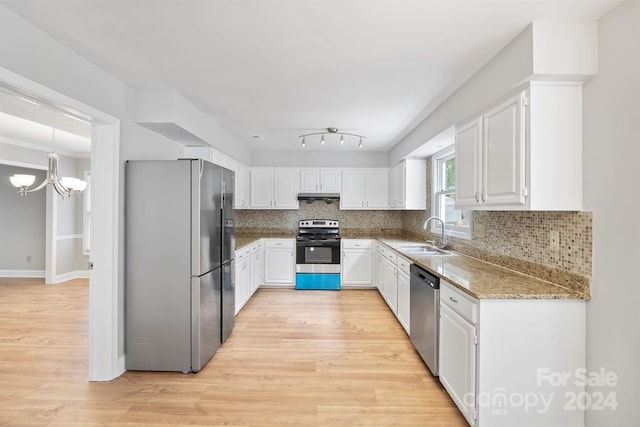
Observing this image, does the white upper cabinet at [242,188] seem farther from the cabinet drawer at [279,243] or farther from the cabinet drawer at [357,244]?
the cabinet drawer at [357,244]

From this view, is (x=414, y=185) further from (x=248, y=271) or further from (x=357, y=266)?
(x=248, y=271)

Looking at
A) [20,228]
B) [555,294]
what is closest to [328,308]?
[555,294]

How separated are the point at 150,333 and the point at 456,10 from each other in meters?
3.11

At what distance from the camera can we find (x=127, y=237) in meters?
2.54

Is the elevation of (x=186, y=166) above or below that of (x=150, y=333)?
above

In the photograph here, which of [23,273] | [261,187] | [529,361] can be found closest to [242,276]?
[261,187]

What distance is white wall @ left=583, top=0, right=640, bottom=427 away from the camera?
1.48m

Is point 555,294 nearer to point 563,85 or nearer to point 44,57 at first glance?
point 563,85

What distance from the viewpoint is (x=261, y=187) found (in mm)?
5391

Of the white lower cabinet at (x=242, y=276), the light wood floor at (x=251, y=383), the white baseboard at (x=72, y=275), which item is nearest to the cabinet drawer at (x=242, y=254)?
the white lower cabinet at (x=242, y=276)

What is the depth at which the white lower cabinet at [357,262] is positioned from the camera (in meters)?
5.06

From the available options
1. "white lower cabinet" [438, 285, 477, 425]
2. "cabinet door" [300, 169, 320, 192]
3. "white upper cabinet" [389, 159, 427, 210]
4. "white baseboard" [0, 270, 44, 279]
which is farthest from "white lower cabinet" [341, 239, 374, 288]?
"white baseboard" [0, 270, 44, 279]

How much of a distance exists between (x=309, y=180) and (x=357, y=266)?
1.72 metres

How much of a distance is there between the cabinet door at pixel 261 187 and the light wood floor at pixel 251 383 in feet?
7.39
